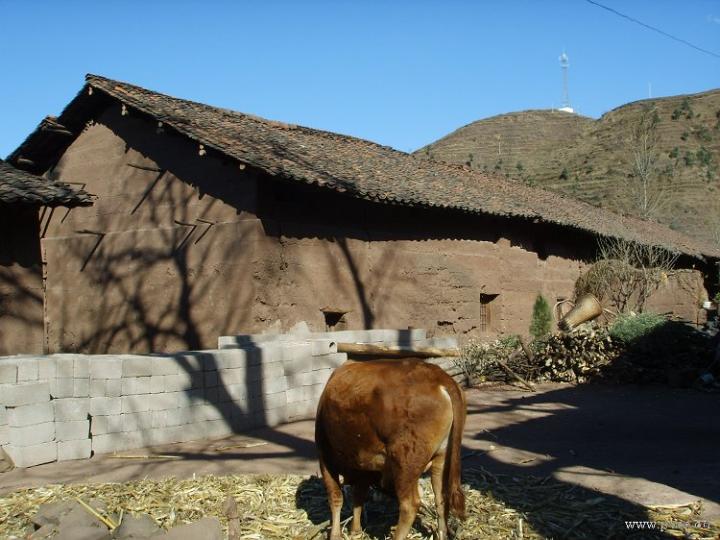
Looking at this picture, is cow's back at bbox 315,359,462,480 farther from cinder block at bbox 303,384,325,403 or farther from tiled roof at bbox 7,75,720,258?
tiled roof at bbox 7,75,720,258

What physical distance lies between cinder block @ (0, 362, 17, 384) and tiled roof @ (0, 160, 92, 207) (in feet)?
12.7

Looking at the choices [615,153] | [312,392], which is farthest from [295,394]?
[615,153]

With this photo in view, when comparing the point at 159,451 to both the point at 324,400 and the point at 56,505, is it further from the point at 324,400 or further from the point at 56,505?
the point at 324,400

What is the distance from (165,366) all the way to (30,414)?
62.0 inches

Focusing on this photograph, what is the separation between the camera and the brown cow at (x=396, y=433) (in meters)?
4.28

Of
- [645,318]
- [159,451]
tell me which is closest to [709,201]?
[645,318]

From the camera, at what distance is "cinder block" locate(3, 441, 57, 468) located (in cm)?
678

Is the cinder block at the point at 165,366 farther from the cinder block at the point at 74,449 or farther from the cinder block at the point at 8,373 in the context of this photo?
Answer: the cinder block at the point at 8,373

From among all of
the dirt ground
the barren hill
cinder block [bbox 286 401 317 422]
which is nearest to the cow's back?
the dirt ground

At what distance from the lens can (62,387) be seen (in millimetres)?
7164

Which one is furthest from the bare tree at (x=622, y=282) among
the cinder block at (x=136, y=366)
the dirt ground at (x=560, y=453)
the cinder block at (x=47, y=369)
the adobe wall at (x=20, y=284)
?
the cinder block at (x=47, y=369)

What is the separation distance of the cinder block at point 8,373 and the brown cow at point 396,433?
371 cm

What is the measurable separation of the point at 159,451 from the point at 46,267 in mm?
9306

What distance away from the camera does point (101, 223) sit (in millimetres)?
14695
